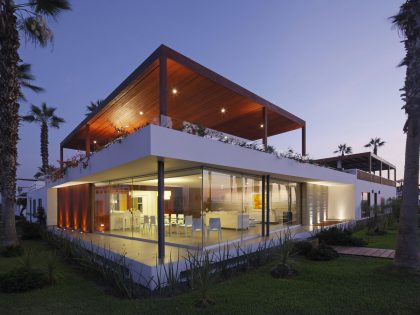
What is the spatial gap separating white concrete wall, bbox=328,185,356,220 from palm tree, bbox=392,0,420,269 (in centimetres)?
1405

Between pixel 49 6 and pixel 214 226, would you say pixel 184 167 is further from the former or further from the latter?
pixel 49 6

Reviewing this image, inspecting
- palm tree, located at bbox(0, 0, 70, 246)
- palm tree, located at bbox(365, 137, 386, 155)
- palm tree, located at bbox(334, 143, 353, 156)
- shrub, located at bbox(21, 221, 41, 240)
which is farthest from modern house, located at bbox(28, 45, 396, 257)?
palm tree, located at bbox(365, 137, 386, 155)

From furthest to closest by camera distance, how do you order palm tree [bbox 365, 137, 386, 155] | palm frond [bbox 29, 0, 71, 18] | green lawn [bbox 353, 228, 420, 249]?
palm tree [bbox 365, 137, 386, 155]
green lawn [bbox 353, 228, 420, 249]
palm frond [bbox 29, 0, 71, 18]

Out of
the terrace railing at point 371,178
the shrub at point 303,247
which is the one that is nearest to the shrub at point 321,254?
Answer: the shrub at point 303,247

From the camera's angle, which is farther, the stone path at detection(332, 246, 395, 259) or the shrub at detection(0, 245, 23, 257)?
the shrub at detection(0, 245, 23, 257)

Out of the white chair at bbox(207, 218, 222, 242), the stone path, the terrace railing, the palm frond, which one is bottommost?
the stone path

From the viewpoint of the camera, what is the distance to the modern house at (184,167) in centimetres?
799

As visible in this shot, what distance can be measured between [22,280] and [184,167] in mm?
5101

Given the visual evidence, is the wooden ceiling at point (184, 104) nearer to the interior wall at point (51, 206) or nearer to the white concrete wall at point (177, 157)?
the white concrete wall at point (177, 157)

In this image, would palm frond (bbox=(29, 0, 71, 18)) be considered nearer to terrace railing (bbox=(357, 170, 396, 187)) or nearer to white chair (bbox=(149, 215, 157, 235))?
white chair (bbox=(149, 215, 157, 235))

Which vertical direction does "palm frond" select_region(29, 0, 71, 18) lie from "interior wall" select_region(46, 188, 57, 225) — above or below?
above

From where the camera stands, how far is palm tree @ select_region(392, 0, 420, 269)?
683cm

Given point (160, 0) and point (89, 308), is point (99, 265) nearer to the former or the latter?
point (89, 308)

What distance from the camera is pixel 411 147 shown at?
22.9 feet
